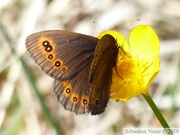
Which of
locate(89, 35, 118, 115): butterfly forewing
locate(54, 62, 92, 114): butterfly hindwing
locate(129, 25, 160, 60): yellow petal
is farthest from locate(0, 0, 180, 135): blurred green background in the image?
locate(89, 35, 118, 115): butterfly forewing

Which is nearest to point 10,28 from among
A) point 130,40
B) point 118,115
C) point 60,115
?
point 60,115

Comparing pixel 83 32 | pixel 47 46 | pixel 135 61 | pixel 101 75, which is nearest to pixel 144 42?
pixel 135 61

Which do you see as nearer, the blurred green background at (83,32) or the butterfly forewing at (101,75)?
the butterfly forewing at (101,75)

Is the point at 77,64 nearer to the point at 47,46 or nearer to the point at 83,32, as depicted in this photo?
the point at 47,46

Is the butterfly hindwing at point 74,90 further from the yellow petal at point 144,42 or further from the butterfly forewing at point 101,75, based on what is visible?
the yellow petal at point 144,42

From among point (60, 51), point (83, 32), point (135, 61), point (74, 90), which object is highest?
point (60, 51)

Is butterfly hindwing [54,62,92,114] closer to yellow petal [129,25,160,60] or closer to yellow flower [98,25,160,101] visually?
yellow flower [98,25,160,101]

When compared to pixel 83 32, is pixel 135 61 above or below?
above

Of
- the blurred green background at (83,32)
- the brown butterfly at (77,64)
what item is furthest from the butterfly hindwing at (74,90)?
the blurred green background at (83,32)
